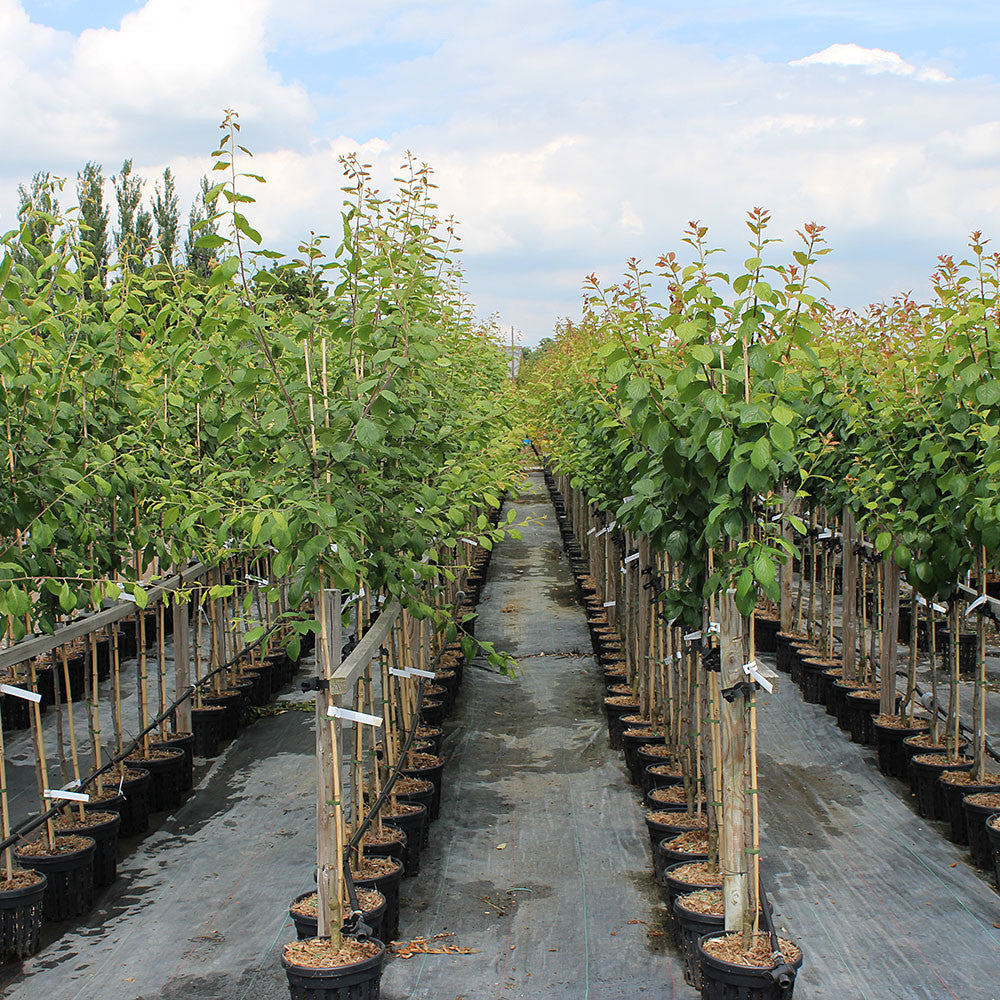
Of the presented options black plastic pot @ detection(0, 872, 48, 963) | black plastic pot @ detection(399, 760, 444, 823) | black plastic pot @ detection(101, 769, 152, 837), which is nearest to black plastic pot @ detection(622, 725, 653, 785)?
black plastic pot @ detection(399, 760, 444, 823)

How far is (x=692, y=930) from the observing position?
4.06 metres

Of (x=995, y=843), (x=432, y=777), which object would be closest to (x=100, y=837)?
(x=432, y=777)

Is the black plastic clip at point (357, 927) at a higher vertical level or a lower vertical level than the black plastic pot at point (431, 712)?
higher

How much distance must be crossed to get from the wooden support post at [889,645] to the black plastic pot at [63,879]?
532 cm

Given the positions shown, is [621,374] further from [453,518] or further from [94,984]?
[94,984]

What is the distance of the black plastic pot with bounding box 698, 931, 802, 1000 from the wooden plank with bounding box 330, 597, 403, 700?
5.26ft

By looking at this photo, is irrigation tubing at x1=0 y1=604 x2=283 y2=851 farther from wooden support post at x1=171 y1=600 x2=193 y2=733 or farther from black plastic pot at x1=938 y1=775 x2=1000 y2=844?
black plastic pot at x1=938 y1=775 x2=1000 y2=844

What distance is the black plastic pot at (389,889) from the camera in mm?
4441

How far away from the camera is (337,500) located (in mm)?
3750

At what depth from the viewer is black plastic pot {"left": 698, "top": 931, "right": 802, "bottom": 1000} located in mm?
3525

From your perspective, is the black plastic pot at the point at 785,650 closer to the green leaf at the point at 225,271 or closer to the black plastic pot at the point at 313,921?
the black plastic pot at the point at 313,921

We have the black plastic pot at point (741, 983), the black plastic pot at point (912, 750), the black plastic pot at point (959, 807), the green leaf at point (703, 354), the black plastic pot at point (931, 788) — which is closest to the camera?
the green leaf at point (703, 354)

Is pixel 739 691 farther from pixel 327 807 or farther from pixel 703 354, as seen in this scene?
pixel 327 807

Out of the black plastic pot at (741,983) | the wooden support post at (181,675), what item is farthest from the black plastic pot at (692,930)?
the wooden support post at (181,675)
